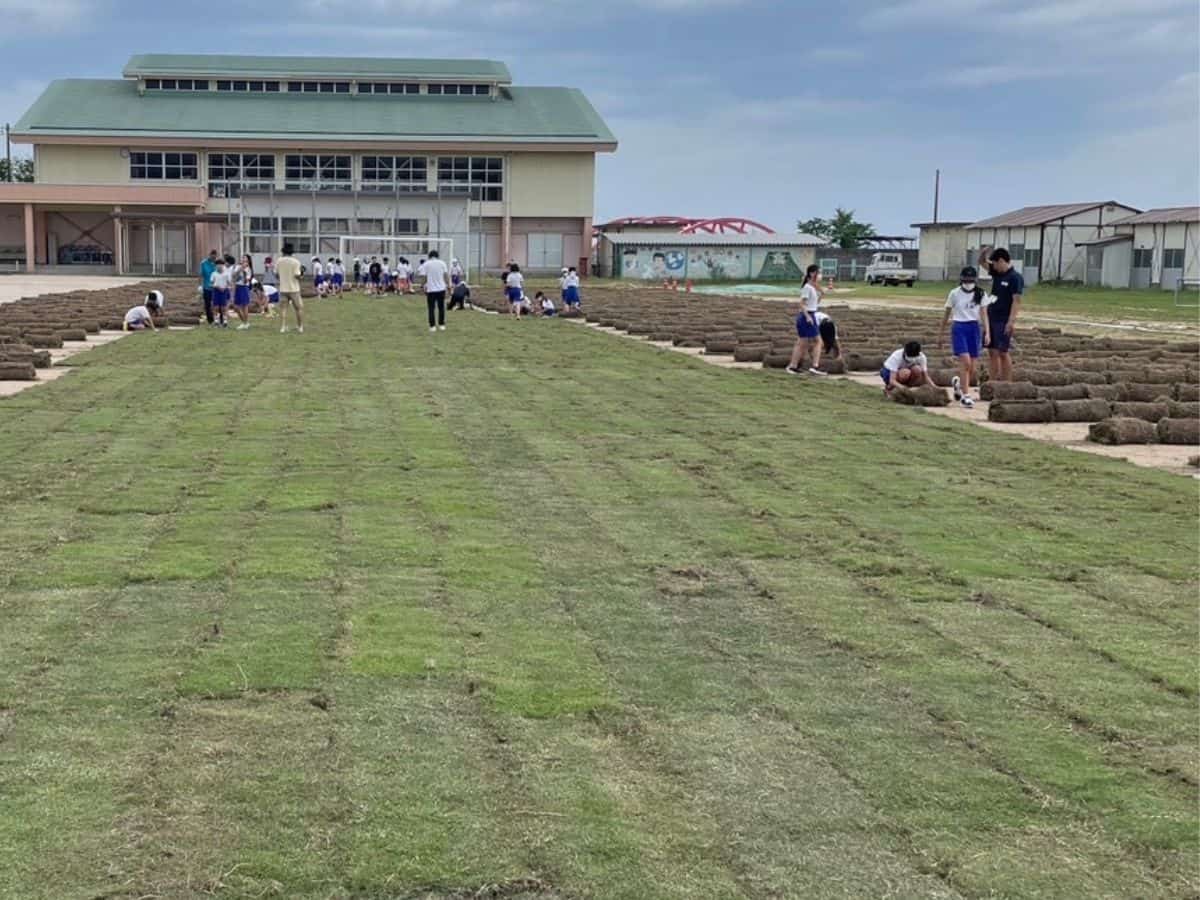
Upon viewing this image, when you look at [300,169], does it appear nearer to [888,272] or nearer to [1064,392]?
[888,272]

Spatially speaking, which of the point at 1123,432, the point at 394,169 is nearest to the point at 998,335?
the point at 1123,432

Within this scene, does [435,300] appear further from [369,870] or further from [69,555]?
[369,870]

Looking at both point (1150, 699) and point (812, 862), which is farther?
point (1150, 699)

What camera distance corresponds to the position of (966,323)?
16.0 m

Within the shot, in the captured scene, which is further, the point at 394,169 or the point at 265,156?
the point at 394,169

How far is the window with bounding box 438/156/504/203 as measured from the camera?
72.8 meters

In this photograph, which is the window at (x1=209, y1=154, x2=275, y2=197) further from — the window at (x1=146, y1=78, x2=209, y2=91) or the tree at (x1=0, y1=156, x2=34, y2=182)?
the tree at (x1=0, y1=156, x2=34, y2=182)

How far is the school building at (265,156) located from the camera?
2731 inches

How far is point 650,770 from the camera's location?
4.55 m

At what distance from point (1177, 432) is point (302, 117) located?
66479mm

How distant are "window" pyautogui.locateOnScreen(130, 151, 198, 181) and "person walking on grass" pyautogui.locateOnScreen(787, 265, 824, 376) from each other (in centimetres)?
5929

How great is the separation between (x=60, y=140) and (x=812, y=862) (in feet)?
245

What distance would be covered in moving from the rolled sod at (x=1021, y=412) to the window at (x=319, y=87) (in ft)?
230

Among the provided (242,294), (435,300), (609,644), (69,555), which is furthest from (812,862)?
(242,294)
